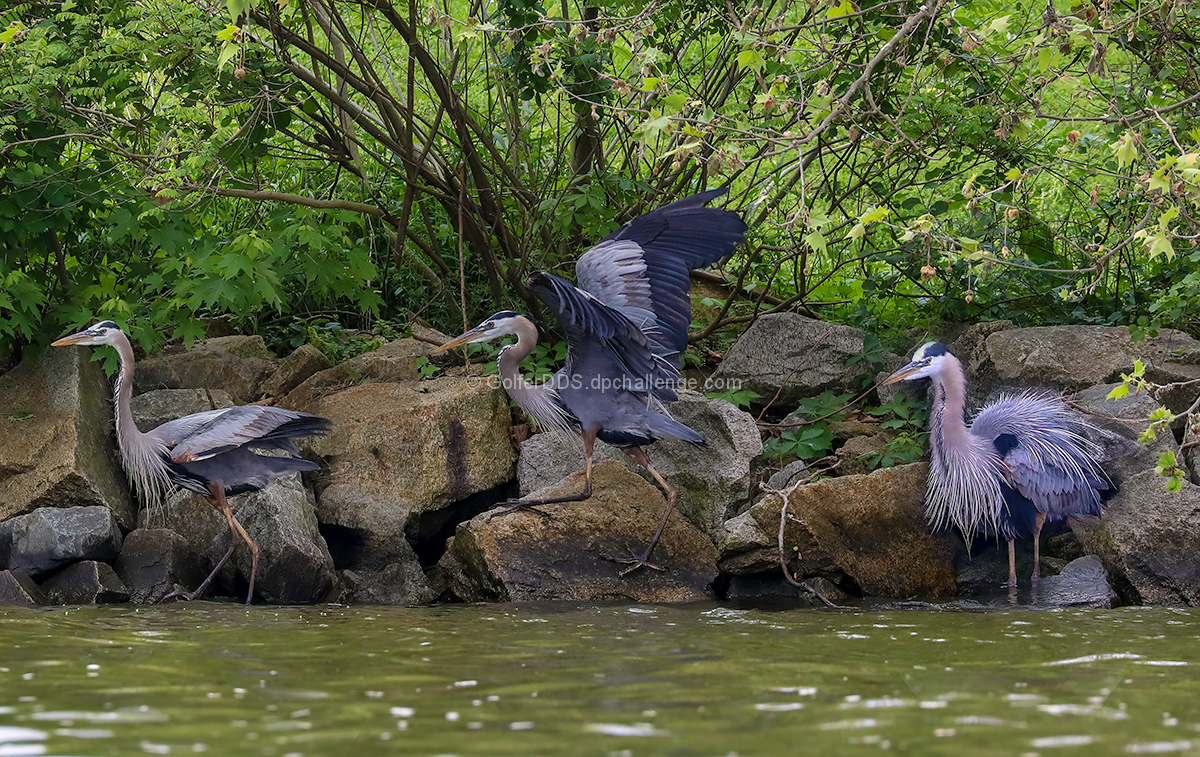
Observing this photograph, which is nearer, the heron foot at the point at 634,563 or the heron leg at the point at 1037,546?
the heron leg at the point at 1037,546

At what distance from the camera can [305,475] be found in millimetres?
6289

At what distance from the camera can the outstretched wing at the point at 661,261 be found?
241 inches

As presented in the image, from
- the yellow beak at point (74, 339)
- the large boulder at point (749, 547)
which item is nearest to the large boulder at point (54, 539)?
the yellow beak at point (74, 339)

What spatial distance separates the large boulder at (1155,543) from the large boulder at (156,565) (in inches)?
165

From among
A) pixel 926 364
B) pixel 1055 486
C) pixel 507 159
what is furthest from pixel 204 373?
pixel 1055 486

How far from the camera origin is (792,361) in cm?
702

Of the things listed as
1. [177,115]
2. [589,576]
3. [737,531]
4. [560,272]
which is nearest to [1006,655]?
[737,531]

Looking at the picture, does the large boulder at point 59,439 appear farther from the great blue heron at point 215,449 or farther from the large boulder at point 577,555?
the large boulder at point 577,555

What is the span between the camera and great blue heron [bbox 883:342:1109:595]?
5531 mm

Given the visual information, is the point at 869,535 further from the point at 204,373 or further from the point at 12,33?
the point at 12,33

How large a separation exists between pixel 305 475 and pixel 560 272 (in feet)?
7.40

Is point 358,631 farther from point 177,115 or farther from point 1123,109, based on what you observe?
point 1123,109

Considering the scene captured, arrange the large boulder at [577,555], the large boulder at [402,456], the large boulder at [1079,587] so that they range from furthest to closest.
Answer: the large boulder at [402,456], the large boulder at [577,555], the large boulder at [1079,587]

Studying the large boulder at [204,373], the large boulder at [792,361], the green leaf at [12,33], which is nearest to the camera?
the green leaf at [12,33]
